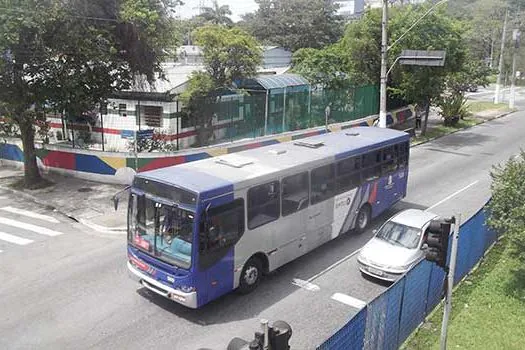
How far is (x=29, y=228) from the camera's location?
16.5 m

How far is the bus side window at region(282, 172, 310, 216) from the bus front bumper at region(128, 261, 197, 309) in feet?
10.6

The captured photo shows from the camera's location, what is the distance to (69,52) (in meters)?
18.8

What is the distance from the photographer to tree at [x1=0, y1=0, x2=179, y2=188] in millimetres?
17578

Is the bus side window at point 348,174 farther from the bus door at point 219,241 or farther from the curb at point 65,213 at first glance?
the curb at point 65,213

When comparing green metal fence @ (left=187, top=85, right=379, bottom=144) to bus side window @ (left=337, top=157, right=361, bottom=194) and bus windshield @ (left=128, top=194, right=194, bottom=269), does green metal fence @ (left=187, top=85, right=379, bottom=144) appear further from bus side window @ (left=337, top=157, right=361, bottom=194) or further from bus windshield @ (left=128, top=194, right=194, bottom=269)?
bus windshield @ (left=128, top=194, right=194, bottom=269)

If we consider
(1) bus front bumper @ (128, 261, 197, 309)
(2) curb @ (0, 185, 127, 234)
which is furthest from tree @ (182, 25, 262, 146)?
(1) bus front bumper @ (128, 261, 197, 309)

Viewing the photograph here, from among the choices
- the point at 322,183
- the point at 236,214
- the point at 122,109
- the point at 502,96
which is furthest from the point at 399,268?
the point at 502,96

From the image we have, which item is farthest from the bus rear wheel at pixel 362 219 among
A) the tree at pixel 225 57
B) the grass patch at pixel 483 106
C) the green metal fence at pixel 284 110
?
the grass patch at pixel 483 106

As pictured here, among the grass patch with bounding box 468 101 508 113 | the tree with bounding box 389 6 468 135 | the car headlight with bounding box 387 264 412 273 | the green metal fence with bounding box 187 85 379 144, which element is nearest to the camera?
the car headlight with bounding box 387 264 412 273

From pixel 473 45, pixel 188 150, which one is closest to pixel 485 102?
pixel 473 45

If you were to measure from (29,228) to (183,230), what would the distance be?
28.0 ft

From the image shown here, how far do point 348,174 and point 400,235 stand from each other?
2.54m

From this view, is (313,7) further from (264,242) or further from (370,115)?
(264,242)

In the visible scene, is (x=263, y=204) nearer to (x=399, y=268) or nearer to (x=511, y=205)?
(x=399, y=268)
